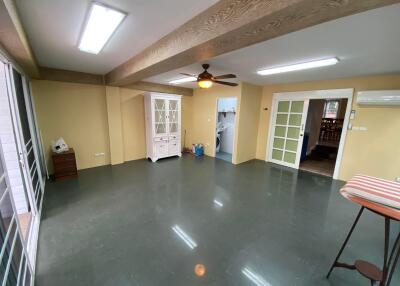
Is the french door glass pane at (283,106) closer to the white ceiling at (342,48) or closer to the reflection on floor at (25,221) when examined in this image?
the white ceiling at (342,48)

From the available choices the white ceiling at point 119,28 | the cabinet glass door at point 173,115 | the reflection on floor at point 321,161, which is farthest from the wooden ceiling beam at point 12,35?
the reflection on floor at point 321,161

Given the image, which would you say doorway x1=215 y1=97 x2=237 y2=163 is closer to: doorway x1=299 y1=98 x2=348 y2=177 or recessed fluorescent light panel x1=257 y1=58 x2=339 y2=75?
doorway x1=299 y1=98 x2=348 y2=177

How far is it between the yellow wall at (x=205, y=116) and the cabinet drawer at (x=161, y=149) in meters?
1.34

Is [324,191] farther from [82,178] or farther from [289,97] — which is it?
[82,178]

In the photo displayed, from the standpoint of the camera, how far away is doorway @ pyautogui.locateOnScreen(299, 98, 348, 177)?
5039 millimetres

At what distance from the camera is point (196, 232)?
2186 millimetres

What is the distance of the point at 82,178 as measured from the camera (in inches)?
145

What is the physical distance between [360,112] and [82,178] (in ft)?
20.3

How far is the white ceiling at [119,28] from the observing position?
136 centimetres

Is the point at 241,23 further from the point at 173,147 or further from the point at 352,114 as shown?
the point at 173,147

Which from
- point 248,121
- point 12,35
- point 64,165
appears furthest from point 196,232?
point 248,121

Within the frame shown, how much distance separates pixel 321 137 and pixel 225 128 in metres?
4.55

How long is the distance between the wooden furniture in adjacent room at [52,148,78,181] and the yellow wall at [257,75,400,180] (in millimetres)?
5975

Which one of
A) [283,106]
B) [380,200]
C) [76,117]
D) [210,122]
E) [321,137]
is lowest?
[321,137]
